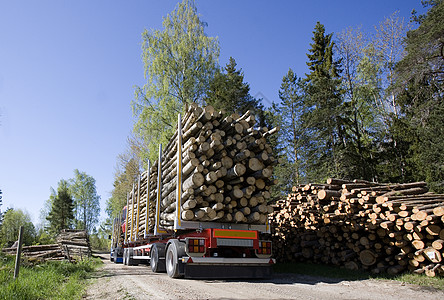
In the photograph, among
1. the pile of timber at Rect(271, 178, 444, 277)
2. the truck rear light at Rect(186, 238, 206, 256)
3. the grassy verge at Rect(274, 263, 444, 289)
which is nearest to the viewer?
the grassy verge at Rect(274, 263, 444, 289)

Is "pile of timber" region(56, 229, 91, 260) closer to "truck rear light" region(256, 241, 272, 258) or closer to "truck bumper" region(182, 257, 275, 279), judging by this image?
"truck bumper" region(182, 257, 275, 279)

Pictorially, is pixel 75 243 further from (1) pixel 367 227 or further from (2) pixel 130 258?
(1) pixel 367 227

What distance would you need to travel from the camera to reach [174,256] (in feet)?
22.8

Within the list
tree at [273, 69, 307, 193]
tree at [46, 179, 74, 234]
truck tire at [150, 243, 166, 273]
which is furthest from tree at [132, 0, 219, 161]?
tree at [46, 179, 74, 234]

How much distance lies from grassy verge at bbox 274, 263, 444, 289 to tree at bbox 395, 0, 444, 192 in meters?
9.35

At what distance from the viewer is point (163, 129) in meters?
20.9

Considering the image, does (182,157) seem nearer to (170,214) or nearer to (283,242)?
(170,214)

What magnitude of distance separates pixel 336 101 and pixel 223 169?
15665 millimetres

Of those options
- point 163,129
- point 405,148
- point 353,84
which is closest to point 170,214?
point 163,129

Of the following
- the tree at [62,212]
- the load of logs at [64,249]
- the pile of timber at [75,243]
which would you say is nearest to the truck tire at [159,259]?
the load of logs at [64,249]

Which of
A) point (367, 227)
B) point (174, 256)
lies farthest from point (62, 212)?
point (367, 227)

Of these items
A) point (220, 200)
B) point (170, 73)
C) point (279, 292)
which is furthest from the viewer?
point (170, 73)

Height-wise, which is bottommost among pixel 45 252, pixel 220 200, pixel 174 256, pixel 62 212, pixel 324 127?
pixel 45 252

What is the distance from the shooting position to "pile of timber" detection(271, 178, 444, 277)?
6414 mm
